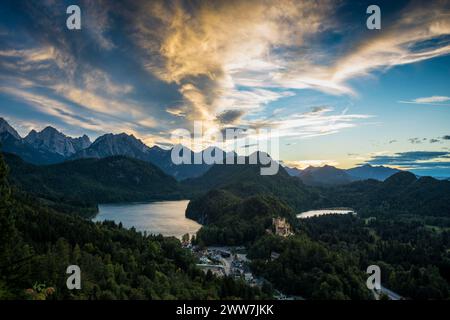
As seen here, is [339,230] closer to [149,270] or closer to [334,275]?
[334,275]

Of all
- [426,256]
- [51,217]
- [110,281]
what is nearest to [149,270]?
[110,281]

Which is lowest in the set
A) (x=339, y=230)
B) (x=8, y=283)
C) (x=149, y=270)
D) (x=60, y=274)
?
(x=339, y=230)

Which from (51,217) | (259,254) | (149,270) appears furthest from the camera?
(259,254)
